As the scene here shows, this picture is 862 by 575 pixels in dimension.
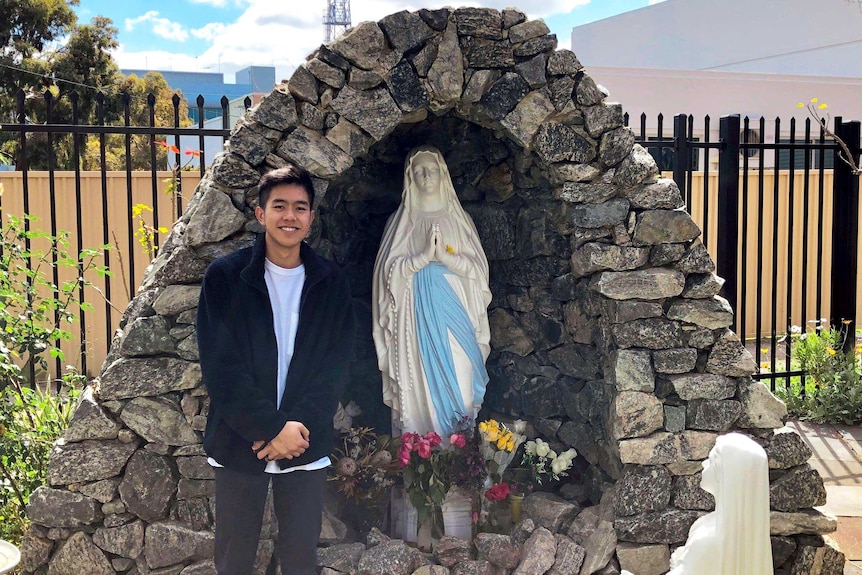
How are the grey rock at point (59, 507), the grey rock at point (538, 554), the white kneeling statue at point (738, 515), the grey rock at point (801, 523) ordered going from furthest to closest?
the grey rock at point (801, 523) → the grey rock at point (538, 554) → the grey rock at point (59, 507) → the white kneeling statue at point (738, 515)

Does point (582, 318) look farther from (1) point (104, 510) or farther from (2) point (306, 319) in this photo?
(1) point (104, 510)

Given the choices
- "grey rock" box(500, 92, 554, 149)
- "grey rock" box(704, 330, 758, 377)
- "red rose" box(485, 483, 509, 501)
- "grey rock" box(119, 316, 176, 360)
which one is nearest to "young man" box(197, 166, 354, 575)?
"grey rock" box(119, 316, 176, 360)

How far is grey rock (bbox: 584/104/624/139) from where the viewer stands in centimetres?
367

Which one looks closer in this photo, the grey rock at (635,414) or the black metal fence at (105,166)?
the grey rock at (635,414)

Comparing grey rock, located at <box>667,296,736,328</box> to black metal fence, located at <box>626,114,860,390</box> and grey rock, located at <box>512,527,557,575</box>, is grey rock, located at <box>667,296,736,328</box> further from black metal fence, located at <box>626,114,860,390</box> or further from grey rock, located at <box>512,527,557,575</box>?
black metal fence, located at <box>626,114,860,390</box>

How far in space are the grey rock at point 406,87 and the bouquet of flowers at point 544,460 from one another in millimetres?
1790

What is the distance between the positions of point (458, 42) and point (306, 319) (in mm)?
1620

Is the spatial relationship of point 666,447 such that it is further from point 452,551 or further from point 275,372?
point 275,372

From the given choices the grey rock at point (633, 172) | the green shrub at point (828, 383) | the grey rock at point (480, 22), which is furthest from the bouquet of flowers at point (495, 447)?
the green shrub at point (828, 383)

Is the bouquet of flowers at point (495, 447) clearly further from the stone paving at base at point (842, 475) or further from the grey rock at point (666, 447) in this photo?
the stone paving at base at point (842, 475)

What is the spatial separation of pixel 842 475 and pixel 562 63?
3.53 m

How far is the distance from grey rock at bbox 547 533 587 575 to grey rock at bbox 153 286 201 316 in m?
1.94

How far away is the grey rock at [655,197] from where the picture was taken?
12.0ft

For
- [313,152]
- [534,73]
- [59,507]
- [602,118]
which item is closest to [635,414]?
→ [602,118]
